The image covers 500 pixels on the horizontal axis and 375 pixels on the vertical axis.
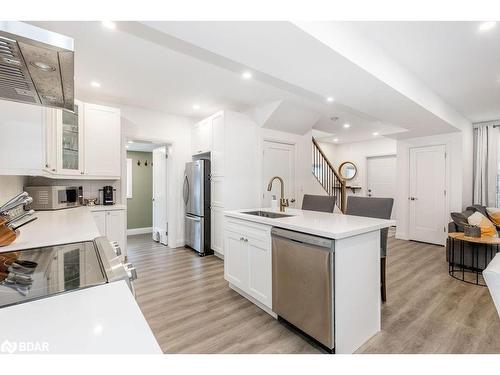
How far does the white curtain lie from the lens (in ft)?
15.5

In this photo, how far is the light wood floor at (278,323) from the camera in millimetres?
1805

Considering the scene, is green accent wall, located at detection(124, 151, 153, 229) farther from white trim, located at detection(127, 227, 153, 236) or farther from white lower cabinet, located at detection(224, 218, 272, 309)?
white lower cabinet, located at detection(224, 218, 272, 309)

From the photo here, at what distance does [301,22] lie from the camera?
1.56 metres

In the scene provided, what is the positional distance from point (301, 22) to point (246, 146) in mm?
2563

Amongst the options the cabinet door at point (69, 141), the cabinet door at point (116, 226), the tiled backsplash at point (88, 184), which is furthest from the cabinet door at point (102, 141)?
the cabinet door at point (116, 226)

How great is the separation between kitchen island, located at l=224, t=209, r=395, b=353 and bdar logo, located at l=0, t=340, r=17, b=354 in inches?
59.0

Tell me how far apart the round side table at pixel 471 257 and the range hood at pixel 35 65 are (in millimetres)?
4169

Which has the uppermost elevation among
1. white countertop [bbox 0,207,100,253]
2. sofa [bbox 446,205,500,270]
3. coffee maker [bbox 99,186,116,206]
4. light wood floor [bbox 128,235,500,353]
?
coffee maker [bbox 99,186,116,206]

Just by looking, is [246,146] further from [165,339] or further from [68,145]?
[165,339]

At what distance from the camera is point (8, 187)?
2.26m

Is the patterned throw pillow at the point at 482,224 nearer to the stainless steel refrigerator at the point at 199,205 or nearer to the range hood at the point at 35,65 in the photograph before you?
the stainless steel refrigerator at the point at 199,205

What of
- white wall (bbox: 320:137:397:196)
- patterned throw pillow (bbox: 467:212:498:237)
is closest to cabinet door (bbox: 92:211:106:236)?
patterned throw pillow (bbox: 467:212:498:237)

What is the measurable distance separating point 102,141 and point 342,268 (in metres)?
3.60
